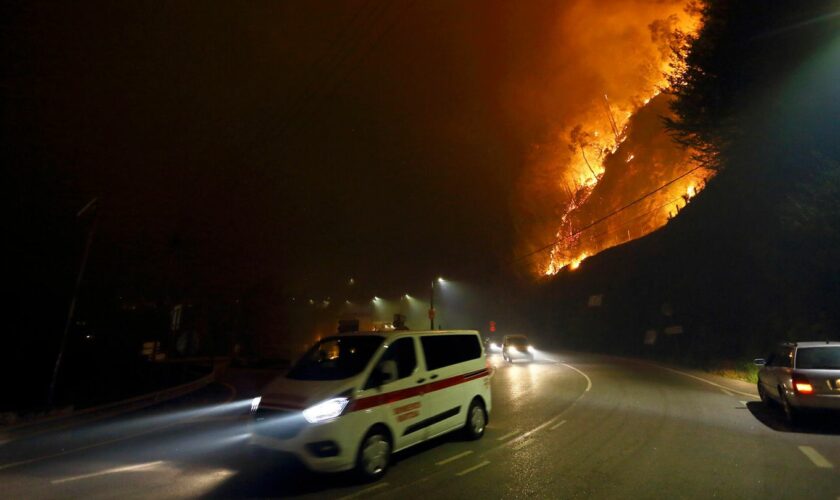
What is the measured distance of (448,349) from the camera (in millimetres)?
9250

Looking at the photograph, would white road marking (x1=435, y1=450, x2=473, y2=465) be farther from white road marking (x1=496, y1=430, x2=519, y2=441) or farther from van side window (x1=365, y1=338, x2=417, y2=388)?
van side window (x1=365, y1=338, x2=417, y2=388)

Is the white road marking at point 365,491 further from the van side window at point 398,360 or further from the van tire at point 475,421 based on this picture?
the van tire at point 475,421

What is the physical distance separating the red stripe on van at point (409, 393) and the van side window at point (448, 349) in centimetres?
25

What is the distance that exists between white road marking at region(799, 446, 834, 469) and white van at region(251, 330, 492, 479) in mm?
4657

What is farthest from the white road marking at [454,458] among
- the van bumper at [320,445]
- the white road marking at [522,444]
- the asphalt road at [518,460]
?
the van bumper at [320,445]

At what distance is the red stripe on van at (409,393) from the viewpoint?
6988mm

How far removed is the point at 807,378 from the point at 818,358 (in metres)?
0.79

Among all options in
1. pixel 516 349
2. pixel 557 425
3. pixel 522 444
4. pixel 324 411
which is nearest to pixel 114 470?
pixel 324 411

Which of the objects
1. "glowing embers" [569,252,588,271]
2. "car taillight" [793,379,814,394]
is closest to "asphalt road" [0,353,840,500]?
"car taillight" [793,379,814,394]

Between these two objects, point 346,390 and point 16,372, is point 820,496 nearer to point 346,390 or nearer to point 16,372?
point 346,390

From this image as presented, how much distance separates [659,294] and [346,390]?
41979 mm

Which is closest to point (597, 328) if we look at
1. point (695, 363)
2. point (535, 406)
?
point (695, 363)

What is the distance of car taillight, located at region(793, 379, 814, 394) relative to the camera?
968 centimetres

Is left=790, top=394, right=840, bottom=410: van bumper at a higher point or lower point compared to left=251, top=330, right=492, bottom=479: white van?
lower
